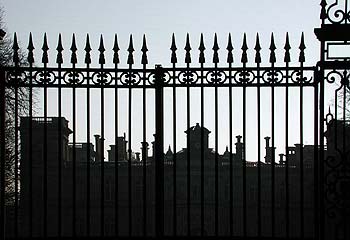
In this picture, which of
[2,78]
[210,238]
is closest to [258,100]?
[210,238]

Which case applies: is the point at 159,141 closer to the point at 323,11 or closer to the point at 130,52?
the point at 130,52

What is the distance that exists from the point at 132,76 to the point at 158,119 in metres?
0.63

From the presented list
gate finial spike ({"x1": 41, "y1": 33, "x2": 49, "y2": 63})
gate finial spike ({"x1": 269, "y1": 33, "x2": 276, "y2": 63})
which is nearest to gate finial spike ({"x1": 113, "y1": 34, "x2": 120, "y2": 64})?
gate finial spike ({"x1": 41, "y1": 33, "x2": 49, "y2": 63})

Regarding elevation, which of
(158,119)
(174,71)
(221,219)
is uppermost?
(174,71)

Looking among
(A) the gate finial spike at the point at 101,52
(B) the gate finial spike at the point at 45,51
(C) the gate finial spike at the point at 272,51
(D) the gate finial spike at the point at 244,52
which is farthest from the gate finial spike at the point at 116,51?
(C) the gate finial spike at the point at 272,51

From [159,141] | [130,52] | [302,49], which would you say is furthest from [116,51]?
[302,49]

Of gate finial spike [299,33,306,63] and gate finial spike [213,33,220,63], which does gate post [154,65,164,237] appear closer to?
gate finial spike [213,33,220,63]

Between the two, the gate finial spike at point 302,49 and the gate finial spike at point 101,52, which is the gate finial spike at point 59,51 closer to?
the gate finial spike at point 101,52

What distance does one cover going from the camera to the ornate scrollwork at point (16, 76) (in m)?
9.67

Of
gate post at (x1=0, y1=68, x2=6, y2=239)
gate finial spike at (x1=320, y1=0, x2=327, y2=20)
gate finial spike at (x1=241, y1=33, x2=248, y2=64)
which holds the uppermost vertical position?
gate finial spike at (x1=320, y1=0, x2=327, y2=20)

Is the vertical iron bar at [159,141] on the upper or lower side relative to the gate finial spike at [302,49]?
lower

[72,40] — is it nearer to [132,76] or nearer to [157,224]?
[132,76]

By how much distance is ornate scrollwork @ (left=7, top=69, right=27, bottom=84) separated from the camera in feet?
31.7

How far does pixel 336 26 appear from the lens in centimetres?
931
